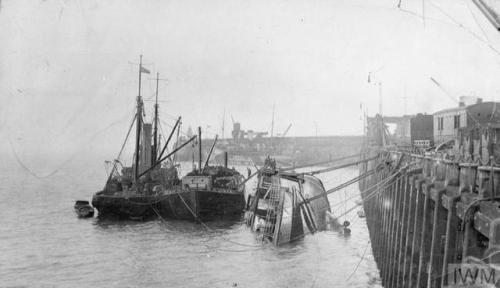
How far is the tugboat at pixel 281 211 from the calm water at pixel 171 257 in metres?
1.01

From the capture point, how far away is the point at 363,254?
27250 mm

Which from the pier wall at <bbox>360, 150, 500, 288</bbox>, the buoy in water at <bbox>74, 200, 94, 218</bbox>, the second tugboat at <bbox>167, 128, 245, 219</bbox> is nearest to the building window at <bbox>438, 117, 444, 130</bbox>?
the second tugboat at <bbox>167, 128, 245, 219</bbox>

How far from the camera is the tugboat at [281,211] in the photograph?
98.5ft

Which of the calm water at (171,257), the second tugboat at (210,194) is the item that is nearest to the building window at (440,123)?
the calm water at (171,257)

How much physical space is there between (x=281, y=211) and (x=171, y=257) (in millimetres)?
8457

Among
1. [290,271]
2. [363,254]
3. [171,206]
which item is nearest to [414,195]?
[290,271]

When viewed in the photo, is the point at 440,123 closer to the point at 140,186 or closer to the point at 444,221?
the point at 140,186

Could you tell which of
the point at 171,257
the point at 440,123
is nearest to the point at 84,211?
the point at 171,257

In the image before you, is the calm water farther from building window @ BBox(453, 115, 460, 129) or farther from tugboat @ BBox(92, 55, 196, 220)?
building window @ BBox(453, 115, 460, 129)

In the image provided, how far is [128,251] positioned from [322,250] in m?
14.5

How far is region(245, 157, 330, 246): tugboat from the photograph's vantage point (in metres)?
30.0

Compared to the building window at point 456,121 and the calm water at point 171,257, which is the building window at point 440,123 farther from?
the calm water at point 171,257

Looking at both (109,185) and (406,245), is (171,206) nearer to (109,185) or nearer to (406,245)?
(109,185)

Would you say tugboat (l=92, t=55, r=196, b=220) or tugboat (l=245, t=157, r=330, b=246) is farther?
tugboat (l=92, t=55, r=196, b=220)
